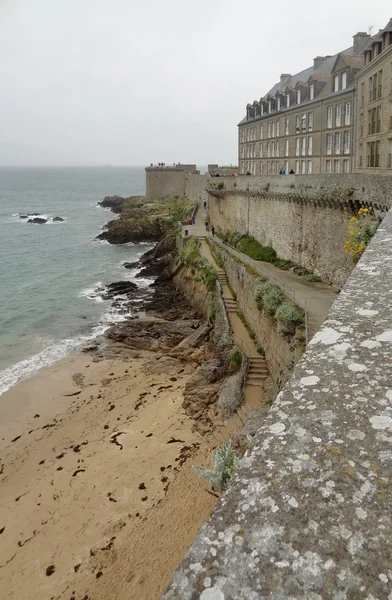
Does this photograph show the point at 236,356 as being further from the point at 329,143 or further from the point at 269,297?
the point at 329,143

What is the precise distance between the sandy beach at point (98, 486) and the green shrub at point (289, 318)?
440 cm

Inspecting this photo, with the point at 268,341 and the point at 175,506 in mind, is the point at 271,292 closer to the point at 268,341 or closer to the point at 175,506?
the point at 268,341

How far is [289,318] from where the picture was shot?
1506 centimetres

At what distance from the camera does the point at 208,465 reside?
42.2ft

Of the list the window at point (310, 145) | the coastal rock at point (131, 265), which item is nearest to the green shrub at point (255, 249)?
the window at point (310, 145)

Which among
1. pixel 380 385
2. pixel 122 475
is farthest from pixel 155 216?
pixel 380 385

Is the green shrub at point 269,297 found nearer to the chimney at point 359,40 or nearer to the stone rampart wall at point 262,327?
the stone rampart wall at point 262,327

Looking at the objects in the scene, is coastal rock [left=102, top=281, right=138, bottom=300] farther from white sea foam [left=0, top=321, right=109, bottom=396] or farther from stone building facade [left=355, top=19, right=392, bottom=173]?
stone building facade [left=355, top=19, right=392, bottom=173]

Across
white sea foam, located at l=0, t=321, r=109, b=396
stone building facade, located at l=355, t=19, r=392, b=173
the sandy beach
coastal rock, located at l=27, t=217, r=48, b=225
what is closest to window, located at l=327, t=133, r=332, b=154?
stone building facade, located at l=355, t=19, r=392, b=173

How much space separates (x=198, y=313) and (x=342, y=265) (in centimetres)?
1063

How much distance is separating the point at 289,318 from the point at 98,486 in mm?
7671

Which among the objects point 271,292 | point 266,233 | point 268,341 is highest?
point 266,233

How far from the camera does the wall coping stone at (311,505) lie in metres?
1.67

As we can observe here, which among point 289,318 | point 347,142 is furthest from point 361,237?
point 347,142
